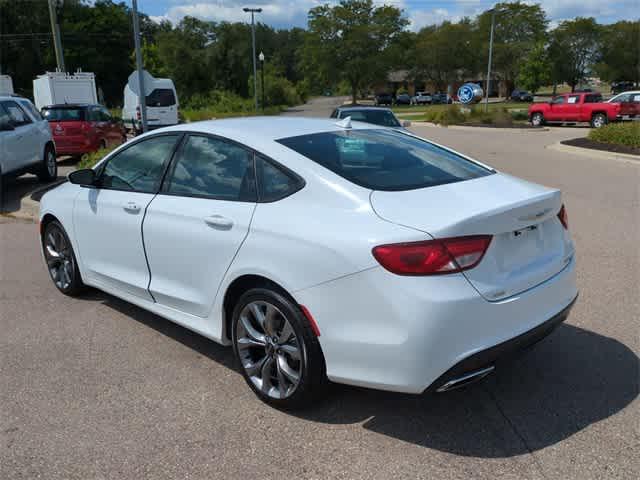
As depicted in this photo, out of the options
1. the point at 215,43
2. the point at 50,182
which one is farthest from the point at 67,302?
the point at 215,43

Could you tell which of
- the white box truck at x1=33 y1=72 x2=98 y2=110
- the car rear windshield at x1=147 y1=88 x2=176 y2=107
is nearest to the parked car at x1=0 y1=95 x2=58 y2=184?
the white box truck at x1=33 y1=72 x2=98 y2=110

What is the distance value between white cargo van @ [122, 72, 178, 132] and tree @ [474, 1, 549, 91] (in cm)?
6214

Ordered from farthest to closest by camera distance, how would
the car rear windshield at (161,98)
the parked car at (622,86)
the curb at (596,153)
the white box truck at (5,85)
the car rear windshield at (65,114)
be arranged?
the parked car at (622,86) < the white box truck at (5,85) < the car rear windshield at (161,98) < the car rear windshield at (65,114) < the curb at (596,153)

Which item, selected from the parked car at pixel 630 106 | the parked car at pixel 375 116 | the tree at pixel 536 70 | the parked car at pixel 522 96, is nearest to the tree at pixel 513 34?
the parked car at pixel 522 96

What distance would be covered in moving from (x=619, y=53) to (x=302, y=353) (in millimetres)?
91515

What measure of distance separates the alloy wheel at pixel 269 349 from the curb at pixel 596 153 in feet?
43.5

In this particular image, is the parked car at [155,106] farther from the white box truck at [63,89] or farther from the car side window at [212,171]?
the car side window at [212,171]

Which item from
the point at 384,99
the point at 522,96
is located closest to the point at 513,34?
the point at 522,96

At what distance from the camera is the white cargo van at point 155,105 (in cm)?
2388

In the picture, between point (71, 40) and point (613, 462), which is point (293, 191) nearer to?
point (613, 462)

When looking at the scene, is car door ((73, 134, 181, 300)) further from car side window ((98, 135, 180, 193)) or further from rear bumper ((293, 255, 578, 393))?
rear bumper ((293, 255, 578, 393))

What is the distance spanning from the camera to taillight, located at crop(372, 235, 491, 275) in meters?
2.68

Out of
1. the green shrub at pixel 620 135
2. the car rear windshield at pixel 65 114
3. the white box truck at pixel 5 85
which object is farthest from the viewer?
the white box truck at pixel 5 85

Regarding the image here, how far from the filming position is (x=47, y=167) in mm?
11719
